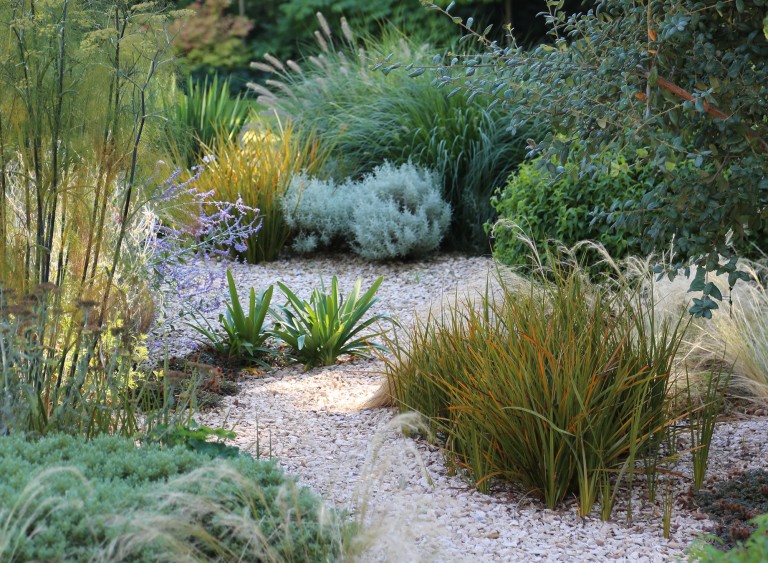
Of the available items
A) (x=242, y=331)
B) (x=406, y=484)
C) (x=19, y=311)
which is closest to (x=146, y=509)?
(x=19, y=311)

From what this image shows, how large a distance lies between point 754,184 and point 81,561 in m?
2.33

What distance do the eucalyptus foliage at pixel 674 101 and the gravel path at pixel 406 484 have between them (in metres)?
0.85

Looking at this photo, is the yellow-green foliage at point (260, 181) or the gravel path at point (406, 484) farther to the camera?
the yellow-green foliage at point (260, 181)

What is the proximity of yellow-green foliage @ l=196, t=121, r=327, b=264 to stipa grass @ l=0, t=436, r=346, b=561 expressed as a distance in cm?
568

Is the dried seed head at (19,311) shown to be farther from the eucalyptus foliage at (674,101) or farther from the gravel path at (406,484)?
the eucalyptus foliage at (674,101)

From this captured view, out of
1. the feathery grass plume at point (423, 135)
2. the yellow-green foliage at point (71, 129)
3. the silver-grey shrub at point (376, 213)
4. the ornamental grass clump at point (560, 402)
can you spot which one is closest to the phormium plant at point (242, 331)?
the yellow-green foliage at point (71, 129)

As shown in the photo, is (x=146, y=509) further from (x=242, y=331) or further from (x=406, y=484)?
(x=242, y=331)

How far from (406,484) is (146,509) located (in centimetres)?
140

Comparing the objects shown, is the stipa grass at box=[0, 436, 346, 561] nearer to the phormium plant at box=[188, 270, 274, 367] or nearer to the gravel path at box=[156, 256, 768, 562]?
the gravel path at box=[156, 256, 768, 562]

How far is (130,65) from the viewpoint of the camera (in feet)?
12.0

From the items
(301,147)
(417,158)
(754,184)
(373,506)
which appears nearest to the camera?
(754,184)

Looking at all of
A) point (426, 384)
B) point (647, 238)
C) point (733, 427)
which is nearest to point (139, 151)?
point (426, 384)

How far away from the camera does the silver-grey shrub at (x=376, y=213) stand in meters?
8.03

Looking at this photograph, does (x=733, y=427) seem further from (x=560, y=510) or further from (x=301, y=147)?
(x=301, y=147)
